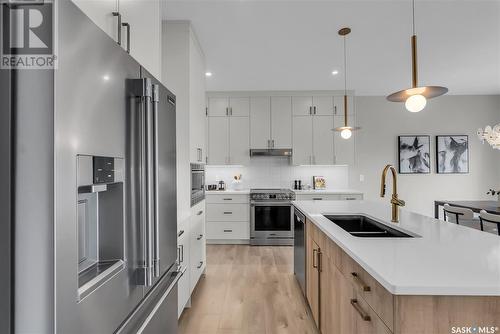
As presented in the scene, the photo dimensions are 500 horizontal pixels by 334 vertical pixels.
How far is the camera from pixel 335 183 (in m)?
5.18

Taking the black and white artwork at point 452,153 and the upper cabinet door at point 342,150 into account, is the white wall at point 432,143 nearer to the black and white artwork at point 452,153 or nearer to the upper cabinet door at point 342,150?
the black and white artwork at point 452,153

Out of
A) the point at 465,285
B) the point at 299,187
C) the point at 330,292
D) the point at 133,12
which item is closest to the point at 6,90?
the point at 133,12

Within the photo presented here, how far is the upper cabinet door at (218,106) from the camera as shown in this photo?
4906 millimetres

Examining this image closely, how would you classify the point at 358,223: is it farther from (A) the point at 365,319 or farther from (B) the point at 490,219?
(B) the point at 490,219

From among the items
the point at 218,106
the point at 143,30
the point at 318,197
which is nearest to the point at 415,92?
the point at 143,30

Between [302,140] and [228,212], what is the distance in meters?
1.85

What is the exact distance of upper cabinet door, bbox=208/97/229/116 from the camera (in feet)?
16.1

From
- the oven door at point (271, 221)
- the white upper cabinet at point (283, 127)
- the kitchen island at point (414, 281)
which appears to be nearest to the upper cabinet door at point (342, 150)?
the white upper cabinet at point (283, 127)

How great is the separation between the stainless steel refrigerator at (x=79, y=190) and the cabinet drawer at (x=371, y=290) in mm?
830

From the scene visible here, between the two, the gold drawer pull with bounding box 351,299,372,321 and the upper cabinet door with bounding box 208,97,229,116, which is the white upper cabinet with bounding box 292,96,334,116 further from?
the gold drawer pull with bounding box 351,299,372,321

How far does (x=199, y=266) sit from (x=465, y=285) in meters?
2.50

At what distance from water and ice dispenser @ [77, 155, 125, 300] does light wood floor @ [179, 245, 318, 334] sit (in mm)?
1610

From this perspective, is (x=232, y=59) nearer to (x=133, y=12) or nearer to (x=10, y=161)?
(x=133, y=12)

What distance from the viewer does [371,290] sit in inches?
41.6
